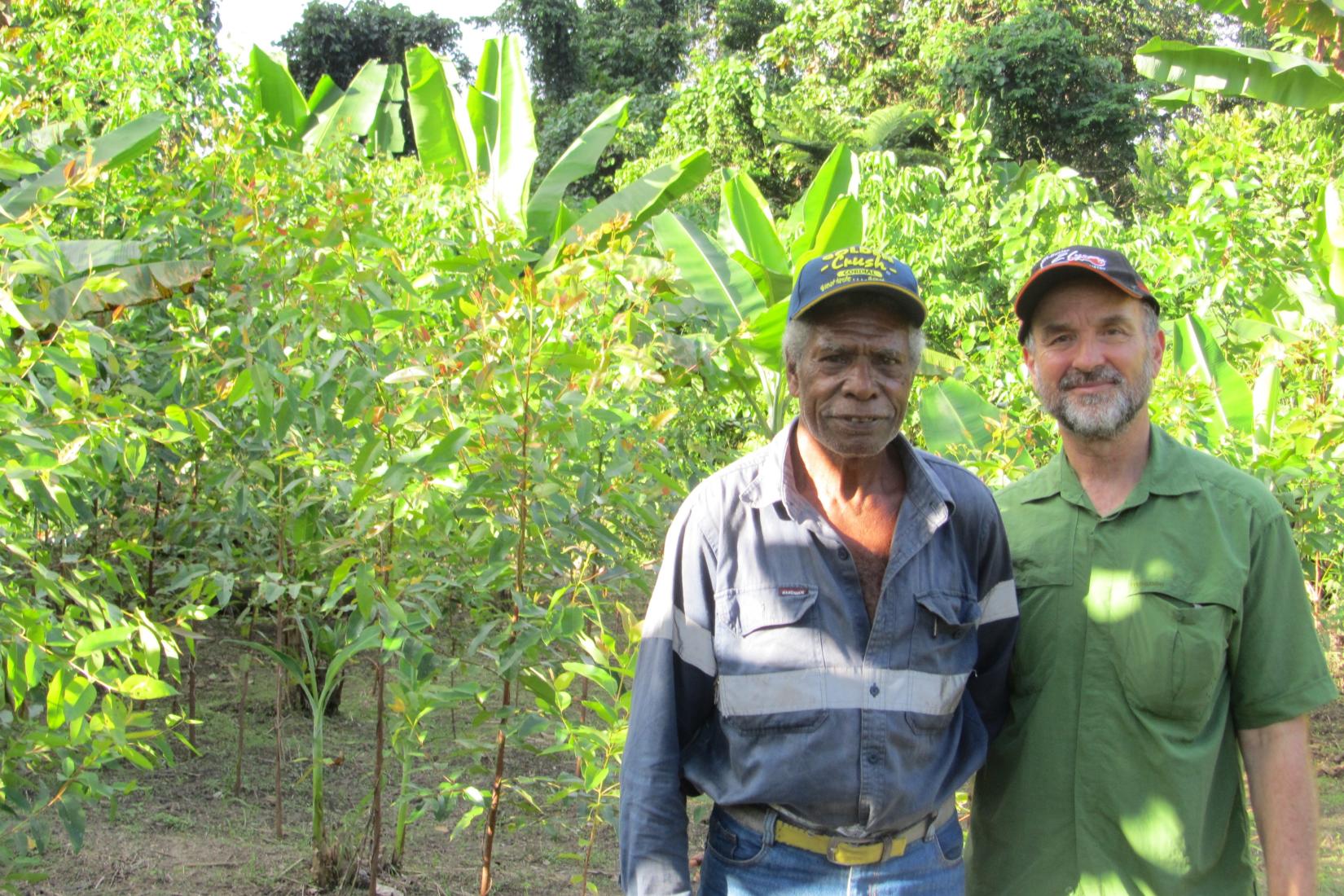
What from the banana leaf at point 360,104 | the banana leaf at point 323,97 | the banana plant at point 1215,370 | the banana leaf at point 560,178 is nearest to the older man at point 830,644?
the banana plant at point 1215,370

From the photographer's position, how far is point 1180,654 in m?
1.94

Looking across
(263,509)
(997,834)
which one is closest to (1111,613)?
(997,834)

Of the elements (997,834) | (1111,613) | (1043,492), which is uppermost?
(1043,492)

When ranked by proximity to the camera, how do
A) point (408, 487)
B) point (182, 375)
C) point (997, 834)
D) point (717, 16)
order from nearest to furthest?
point (997, 834) < point (408, 487) < point (182, 375) < point (717, 16)

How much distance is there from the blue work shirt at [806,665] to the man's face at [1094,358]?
0.23 m

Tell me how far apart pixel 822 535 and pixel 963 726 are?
42 cm

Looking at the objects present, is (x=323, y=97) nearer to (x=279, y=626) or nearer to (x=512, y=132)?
(x=512, y=132)

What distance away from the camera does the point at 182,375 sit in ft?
9.86

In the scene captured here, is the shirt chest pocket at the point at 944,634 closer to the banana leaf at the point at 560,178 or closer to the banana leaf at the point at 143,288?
the banana leaf at the point at 143,288

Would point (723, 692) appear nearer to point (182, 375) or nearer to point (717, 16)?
point (182, 375)

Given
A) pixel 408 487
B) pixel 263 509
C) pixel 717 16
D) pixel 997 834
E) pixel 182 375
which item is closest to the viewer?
pixel 997 834

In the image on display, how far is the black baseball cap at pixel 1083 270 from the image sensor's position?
207 cm

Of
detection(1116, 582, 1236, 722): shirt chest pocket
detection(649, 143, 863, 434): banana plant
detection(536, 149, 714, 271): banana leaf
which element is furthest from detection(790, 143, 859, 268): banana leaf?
detection(1116, 582, 1236, 722): shirt chest pocket

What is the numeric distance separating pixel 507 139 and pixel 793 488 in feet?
23.8
